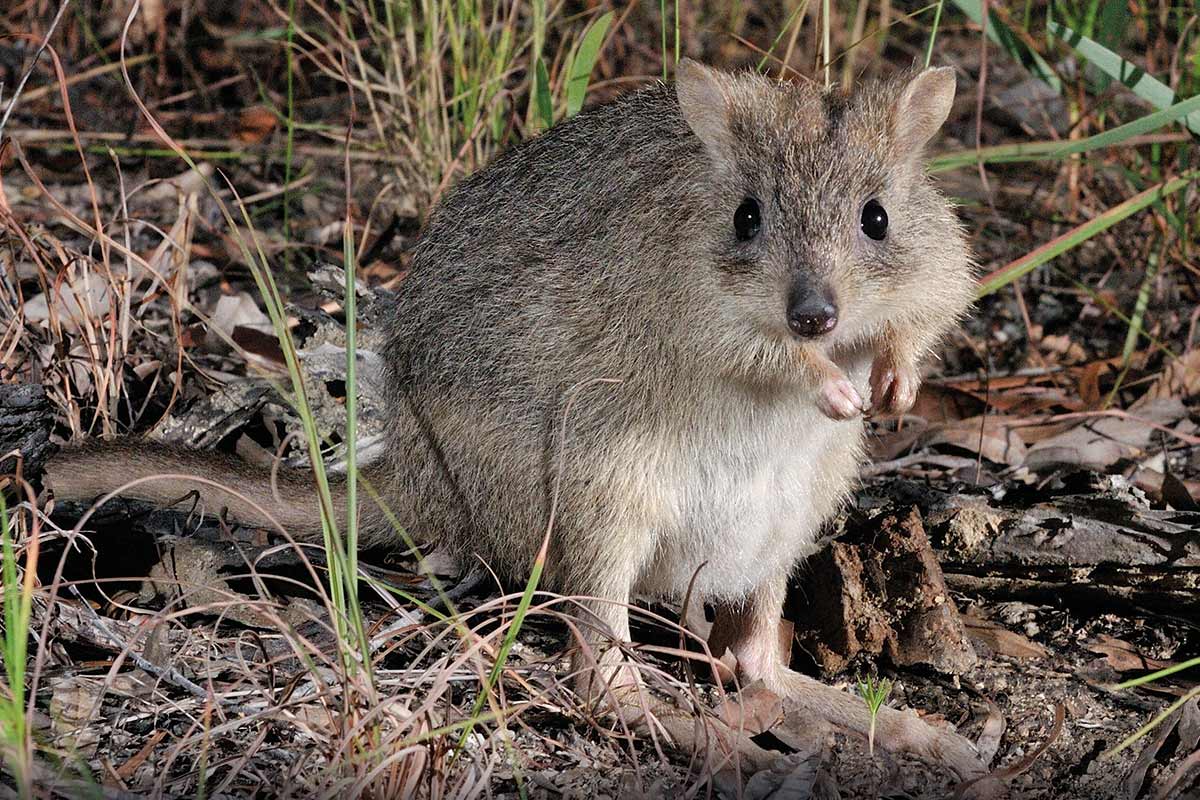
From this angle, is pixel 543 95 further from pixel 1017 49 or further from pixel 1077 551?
pixel 1077 551

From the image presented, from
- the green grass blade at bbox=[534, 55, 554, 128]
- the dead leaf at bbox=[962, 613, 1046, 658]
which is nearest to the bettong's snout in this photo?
the dead leaf at bbox=[962, 613, 1046, 658]

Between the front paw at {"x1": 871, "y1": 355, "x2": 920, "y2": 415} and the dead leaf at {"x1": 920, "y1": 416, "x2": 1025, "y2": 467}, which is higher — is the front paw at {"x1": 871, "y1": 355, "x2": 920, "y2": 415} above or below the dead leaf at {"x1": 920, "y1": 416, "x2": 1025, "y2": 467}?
above

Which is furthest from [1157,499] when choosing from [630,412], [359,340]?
[359,340]

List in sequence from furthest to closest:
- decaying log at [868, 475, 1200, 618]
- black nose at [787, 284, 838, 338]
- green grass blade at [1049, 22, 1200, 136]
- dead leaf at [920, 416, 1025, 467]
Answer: dead leaf at [920, 416, 1025, 467]
green grass blade at [1049, 22, 1200, 136]
decaying log at [868, 475, 1200, 618]
black nose at [787, 284, 838, 338]

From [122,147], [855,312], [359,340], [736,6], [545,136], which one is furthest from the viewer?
[736,6]

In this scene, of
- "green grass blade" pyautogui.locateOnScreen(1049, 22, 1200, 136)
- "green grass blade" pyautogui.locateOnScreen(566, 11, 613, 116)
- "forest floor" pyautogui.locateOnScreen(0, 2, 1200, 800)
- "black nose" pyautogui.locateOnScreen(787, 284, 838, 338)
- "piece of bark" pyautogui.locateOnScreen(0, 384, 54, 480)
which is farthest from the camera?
"green grass blade" pyautogui.locateOnScreen(566, 11, 613, 116)

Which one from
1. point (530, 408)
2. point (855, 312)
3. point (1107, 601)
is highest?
point (855, 312)

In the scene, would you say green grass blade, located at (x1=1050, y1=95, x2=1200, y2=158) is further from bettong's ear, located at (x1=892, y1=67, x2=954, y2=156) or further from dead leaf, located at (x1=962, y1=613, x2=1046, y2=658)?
dead leaf, located at (x1=962, y1=613, x2=1046, y2=658)

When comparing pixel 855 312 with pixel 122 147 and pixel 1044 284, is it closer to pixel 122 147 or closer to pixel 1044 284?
pixel 1044 284
